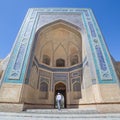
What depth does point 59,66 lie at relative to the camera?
28.4 feet

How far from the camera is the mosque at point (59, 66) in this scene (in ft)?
14.7

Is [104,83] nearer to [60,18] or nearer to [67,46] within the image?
[67,46]

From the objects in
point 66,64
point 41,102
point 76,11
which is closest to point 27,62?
point 41,102

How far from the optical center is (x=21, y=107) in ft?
13.6

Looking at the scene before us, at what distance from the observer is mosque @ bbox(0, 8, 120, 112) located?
4.47m

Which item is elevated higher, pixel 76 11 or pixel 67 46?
pixel 76 11

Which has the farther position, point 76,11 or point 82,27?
point 76,11

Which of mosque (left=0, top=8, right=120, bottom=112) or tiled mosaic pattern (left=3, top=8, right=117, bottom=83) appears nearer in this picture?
mosque (left=0, top=8, right=120, bottom=112)

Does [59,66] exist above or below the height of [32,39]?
below

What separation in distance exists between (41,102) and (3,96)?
271cm

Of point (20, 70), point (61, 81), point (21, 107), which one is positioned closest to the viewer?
point (21, 107)

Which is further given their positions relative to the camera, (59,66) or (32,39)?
(59,66)

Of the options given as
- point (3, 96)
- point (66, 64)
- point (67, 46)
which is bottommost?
point (3, 96)

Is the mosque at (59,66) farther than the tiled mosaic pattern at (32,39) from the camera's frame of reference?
No
